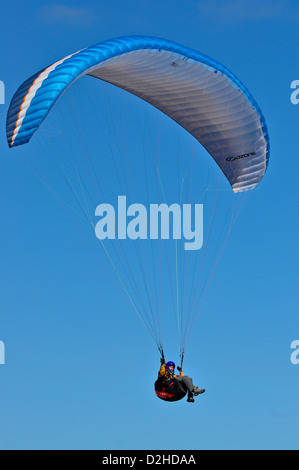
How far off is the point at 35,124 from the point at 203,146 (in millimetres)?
7679

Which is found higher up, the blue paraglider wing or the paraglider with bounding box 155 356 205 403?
the blue paraglider wing

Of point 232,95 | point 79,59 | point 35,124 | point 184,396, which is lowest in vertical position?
point 184,396

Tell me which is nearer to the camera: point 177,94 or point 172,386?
point 172,386

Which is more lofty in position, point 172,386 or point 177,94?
point 177,94

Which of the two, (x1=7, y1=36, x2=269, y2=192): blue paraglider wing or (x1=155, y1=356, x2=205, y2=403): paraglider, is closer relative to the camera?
(x1=7, y1=36, x2=269, y2=192): blue paraglider wing

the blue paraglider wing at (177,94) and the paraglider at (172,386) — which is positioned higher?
the blue paraglider wing at (177,94)

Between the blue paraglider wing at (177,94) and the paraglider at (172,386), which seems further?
the paraglider at (172,386)

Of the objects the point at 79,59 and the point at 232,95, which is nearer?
the point at 79,59

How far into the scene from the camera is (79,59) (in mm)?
24906
